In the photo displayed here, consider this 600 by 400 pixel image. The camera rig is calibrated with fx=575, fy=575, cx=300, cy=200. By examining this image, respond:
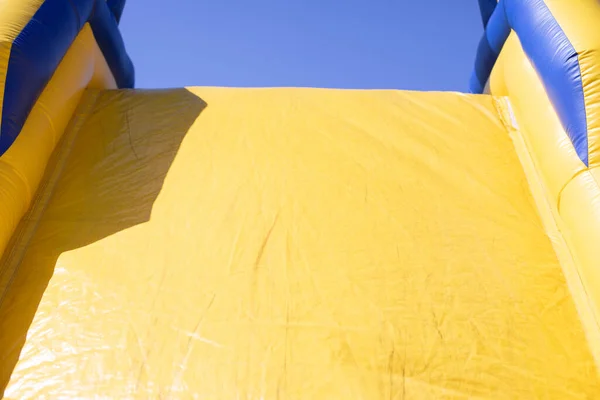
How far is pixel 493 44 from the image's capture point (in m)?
2.20

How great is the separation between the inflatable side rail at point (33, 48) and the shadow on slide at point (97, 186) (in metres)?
0.23

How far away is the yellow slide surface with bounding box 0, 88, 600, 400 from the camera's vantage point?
1209 mm

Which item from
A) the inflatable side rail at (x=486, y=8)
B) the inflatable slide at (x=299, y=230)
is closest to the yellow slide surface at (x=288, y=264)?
→ the inflatable slide at (x=299, y=230)

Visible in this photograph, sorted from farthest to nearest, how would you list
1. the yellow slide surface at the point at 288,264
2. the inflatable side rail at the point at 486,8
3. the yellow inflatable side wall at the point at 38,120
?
the inflatable side rail at the point at 486,8
the yellow inflatable side wall at the point at 38,120
the yellow slide surface at the point at 288,264

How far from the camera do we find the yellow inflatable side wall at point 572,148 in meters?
1.38

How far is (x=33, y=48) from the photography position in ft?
5.28

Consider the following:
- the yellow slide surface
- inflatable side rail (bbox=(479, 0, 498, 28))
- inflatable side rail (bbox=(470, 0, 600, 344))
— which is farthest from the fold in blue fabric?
inflatable side rail (bbox=(479, 0, 498, 28))

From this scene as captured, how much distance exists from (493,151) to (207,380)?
3.80 ft

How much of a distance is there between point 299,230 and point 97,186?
624mm

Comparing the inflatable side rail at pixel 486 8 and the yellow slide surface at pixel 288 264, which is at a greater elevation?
the inflatable side rail at pixel 486 8

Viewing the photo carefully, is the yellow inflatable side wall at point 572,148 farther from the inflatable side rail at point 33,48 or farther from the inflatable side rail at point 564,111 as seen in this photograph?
the inflatable side rail at point 33,48

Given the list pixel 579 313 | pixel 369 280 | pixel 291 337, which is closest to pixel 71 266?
pixel 291 337

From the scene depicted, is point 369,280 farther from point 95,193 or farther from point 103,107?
point 103,107

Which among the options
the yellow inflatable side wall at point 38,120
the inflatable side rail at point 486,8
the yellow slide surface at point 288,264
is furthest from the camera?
the inflatable side rail at point 486,8
